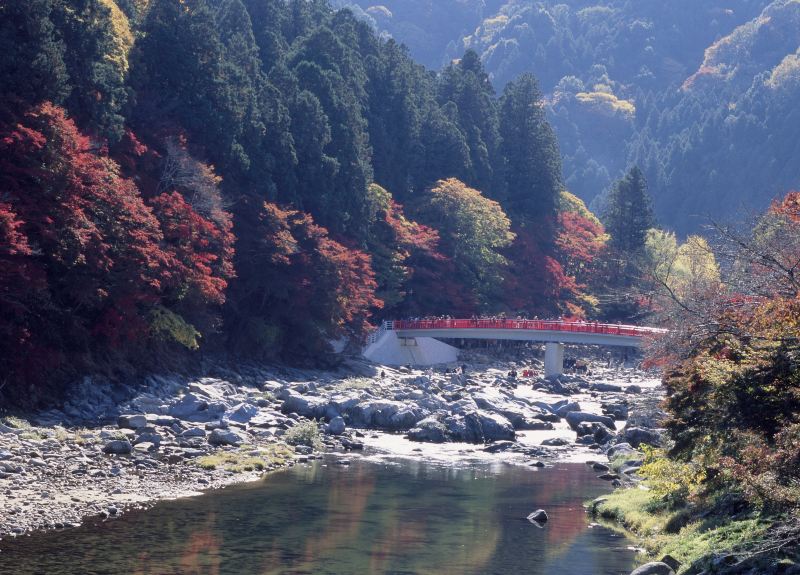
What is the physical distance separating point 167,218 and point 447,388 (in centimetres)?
1753

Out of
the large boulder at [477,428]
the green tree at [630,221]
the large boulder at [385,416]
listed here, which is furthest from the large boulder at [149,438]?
the green tree at [630,221]

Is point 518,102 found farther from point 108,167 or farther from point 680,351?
point 680,351

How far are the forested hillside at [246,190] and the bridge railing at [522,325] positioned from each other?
8.86ft

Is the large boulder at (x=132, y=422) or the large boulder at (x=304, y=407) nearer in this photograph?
the large boulder at (x=132, y=422)

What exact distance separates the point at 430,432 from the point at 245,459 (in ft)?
33.6

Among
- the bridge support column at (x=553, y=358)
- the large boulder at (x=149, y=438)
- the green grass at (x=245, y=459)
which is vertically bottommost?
the green grass at (x=245, y=459)

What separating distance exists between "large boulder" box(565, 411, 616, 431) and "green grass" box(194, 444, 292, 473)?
15542 millimetres

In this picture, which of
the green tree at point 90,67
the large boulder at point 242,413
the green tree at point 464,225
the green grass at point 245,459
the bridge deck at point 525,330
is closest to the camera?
the green grass at point 245,459

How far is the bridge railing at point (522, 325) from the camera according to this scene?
2660 inches

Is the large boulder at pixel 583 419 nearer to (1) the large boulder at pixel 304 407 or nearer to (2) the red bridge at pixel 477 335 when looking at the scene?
(1) the large boulder at pixel 304 407

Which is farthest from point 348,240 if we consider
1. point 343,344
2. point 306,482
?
point 306,482

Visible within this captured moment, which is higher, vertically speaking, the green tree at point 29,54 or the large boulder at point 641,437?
the green tree at point 29,54

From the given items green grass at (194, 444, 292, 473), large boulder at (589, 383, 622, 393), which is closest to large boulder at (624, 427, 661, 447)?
green grass at (194, 444, 292, 473)

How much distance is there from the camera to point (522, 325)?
232 ft
